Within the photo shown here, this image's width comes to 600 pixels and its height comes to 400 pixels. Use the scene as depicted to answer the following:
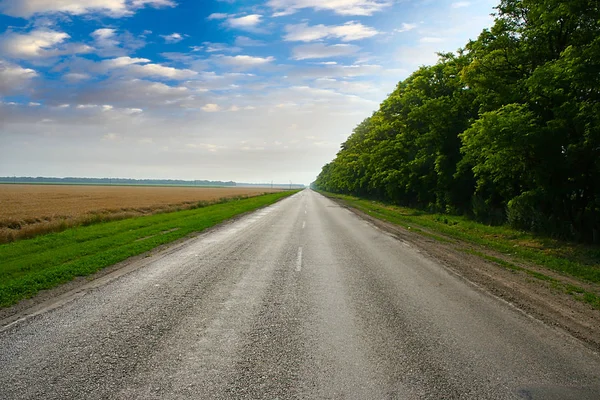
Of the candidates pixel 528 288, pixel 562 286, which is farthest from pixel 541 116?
pixel 528 288

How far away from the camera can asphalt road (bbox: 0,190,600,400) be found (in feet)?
12.2

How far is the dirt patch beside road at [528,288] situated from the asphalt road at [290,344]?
385mm

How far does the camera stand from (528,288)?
782 cm

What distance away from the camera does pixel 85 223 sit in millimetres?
22906

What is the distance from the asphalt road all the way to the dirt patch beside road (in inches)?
15.1

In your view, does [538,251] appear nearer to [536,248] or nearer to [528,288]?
[536,248]

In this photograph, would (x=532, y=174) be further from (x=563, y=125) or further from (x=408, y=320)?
(x=408, y=320)

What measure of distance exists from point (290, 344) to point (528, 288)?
5.90 meters

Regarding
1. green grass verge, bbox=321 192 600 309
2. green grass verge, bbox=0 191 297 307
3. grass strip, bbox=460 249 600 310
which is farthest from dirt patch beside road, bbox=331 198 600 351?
green grass verge, bbox=0 191 297 307

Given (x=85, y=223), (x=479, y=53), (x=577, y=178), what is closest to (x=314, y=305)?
(x=577, y=178)

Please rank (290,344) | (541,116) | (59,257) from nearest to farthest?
(290,344) → (59,257) → (541,116)

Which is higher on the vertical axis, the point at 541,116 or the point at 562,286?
the point at 541,116

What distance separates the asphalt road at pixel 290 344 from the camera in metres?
3.71

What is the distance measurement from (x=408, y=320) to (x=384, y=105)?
32.6m
